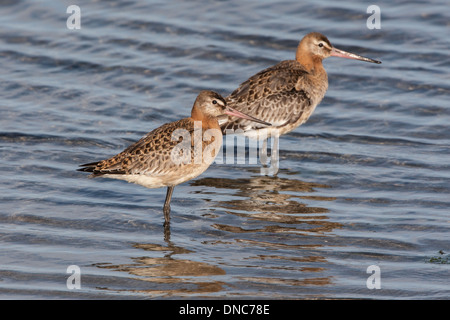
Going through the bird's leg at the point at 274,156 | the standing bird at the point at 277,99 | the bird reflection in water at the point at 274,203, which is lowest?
the bird reflection in water at the point at 274,203

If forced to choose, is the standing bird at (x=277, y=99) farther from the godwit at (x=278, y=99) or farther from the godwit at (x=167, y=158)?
the godwit at (x=167, y=158)

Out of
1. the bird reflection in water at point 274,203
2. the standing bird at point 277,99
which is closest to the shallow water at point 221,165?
the bird reflection in water at point 274,203

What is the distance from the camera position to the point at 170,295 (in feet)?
22.0

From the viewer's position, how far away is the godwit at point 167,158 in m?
8.13

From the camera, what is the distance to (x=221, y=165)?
407 inches

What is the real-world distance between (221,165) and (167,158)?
2266 millimetres

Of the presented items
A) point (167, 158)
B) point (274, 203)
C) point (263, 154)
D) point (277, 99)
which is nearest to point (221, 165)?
point (263, 154)

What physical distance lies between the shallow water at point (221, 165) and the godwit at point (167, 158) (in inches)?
18.6

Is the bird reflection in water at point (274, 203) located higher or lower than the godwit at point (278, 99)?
lower

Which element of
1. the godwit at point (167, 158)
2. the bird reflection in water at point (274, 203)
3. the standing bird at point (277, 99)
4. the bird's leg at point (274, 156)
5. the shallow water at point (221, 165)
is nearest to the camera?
the shallow water at point (221, 165)

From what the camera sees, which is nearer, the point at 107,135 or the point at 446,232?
the point at 446,232

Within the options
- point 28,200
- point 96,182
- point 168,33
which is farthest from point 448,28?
point 28,200
